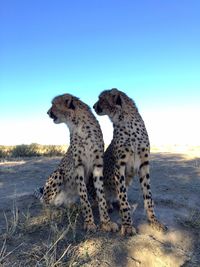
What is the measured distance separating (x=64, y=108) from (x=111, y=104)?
1.49ft

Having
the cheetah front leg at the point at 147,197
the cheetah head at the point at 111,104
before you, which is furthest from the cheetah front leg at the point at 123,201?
the cheetah head at the point at 111,104

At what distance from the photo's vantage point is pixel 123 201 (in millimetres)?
4301

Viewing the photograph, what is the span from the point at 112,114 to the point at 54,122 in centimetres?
58

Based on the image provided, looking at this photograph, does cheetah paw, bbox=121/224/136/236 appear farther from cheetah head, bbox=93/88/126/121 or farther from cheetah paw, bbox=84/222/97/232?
cheetah head, bbox=93/88/126/121

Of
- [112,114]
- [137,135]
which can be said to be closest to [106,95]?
[112,114]

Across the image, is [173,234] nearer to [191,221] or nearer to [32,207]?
[191,221]

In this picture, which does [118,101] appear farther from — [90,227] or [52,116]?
[90,227]

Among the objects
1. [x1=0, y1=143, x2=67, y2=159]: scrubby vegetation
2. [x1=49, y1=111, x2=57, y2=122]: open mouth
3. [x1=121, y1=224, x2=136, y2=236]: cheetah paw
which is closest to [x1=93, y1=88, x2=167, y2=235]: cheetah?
[x1=121, y1=224, x2=136, y2=236]: cheetah paw

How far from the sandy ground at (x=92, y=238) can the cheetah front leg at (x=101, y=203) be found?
0.26ft

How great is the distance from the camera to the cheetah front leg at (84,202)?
4.26 m

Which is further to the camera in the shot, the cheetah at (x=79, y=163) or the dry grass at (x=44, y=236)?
the cheetah at (x=79, y=163)

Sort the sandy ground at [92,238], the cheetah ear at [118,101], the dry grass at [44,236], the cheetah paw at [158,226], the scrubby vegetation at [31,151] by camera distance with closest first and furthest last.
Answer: the dry grass at [44,236] < the sandy ground at [92,238] < the cheetah paw at [158,226] < the cheetah ear at [118,101] < the scrubby vegetation at [31,151]

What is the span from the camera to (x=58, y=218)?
445 centimetres

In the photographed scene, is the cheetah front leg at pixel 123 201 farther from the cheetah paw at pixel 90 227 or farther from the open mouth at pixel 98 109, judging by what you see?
the open mouth at pixel 98 109
